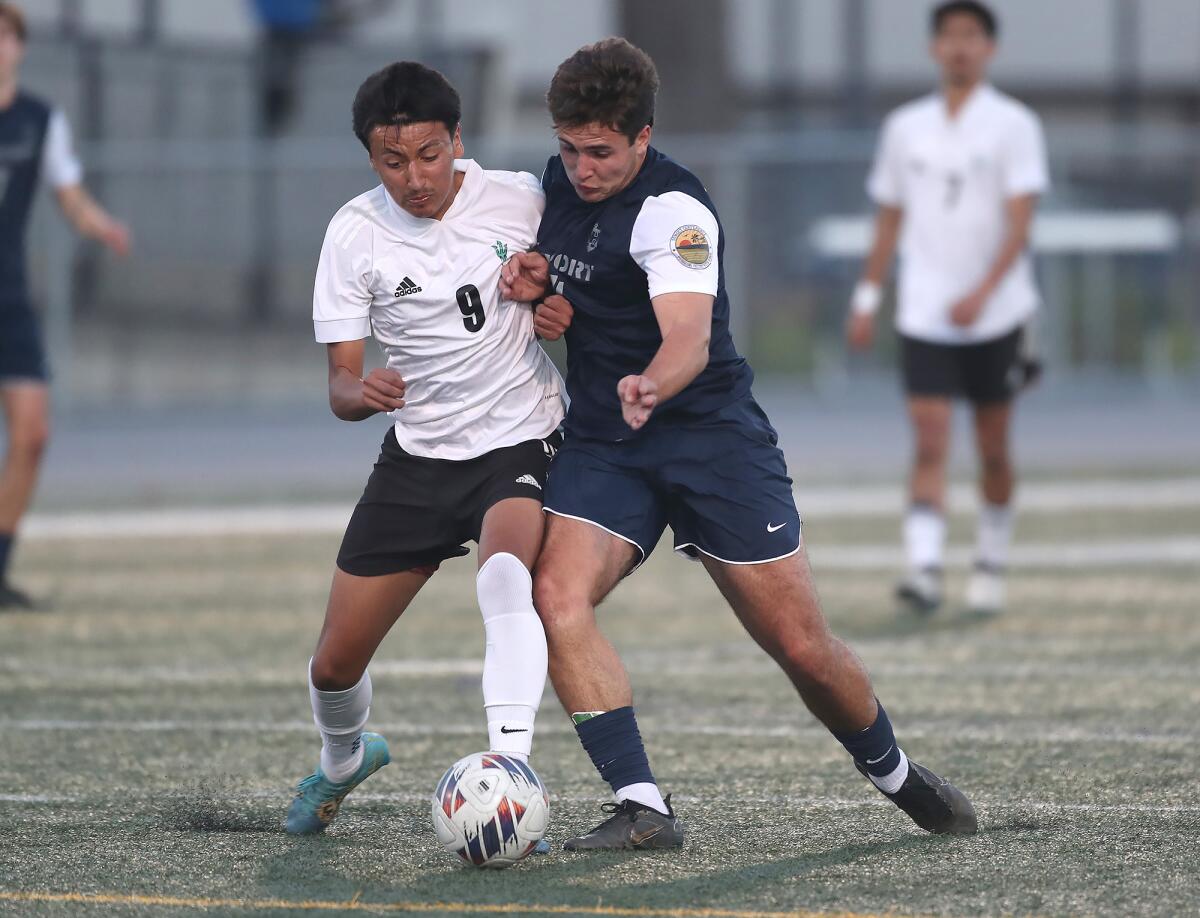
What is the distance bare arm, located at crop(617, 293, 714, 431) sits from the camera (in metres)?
4.54

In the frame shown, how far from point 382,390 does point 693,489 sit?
30.6 inches

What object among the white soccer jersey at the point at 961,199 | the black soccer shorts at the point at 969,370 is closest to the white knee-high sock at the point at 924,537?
the black soccer shorts at the point at 969,370

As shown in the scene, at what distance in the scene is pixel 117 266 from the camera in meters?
17.3

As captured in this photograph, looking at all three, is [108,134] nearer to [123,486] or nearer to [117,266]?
[117,266]

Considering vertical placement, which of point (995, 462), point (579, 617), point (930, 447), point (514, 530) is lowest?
point (995, 462)

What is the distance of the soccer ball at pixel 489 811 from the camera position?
4.55 meters

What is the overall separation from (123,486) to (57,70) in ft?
18.5

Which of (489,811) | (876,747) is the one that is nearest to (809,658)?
(876,747)

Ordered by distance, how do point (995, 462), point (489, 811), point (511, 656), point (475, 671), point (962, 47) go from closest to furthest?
point (489, 811), point (511, 656), point (475, 671), point (962, 47), point (995, 462)

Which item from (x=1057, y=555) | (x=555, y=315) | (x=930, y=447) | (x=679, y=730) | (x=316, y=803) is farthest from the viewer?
(x=1057, y=555)

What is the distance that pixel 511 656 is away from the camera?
471cm

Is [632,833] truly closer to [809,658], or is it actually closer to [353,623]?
[809,658]

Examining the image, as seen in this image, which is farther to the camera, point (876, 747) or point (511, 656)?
point (876, 747)

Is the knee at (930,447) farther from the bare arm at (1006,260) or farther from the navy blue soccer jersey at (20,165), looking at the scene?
the navy blue soccer jersey at (20,165)
